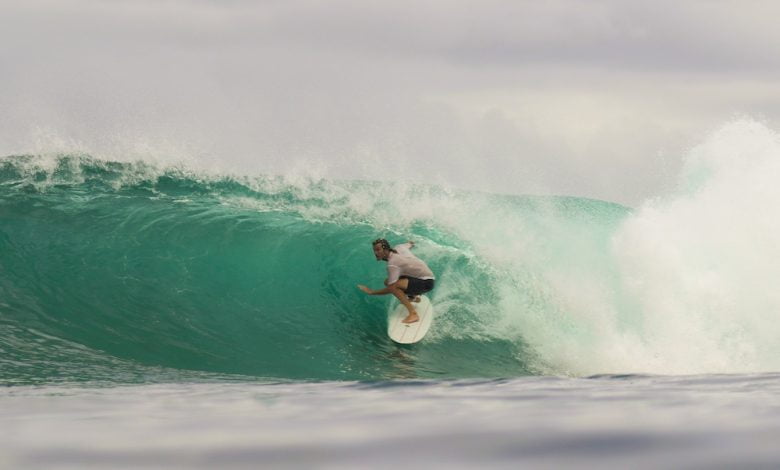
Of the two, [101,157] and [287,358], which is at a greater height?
[101,157]

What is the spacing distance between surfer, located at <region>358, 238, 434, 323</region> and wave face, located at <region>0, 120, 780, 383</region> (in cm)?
65

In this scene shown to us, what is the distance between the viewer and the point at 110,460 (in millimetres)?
2270

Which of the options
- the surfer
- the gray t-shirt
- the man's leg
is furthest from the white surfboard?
the gray t-shirt

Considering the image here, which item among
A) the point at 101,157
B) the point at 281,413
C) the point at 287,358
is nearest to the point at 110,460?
the point at 281,413

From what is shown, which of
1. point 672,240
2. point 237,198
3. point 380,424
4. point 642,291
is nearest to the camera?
point 380,424

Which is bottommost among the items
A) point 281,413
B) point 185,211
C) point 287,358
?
point 287,358

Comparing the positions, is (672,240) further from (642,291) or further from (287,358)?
(287,358)

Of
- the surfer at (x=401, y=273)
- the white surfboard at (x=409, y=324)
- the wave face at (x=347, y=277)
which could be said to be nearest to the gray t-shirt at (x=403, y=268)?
the surfer at (x=401, y=273)

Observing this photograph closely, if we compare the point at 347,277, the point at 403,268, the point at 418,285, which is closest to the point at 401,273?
the point at 403,268

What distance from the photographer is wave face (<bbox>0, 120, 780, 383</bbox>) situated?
9.62m

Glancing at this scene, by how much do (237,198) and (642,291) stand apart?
604cm

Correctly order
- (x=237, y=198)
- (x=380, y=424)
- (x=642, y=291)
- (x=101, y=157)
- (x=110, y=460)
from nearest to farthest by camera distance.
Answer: (x=110, y=460), (x=380, y=424), (x=642, y=291), (x=237, y=198), (x=101, y=157)

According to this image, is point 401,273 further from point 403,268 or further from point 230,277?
point 230,277

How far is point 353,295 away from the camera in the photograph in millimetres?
11188
